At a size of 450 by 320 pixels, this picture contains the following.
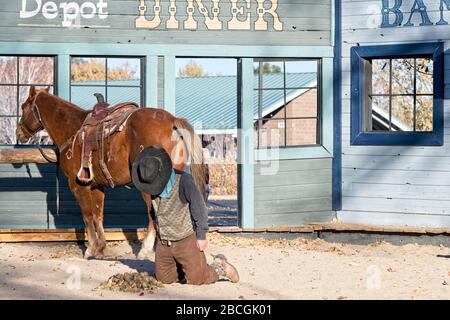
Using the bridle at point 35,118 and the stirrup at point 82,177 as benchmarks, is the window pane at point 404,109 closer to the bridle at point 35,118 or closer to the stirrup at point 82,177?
the bridle at point 35,118

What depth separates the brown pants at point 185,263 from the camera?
8.38 meters

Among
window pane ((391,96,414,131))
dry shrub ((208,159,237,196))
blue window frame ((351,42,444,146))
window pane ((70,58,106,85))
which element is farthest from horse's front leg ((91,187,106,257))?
window pane ((70,58,106,85))

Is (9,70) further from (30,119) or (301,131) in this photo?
(30,119)

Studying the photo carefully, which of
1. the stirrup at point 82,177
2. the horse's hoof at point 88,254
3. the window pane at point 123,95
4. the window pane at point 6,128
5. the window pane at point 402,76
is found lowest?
the horse's hoof at point 88,254

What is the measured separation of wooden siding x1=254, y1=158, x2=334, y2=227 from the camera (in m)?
12.5

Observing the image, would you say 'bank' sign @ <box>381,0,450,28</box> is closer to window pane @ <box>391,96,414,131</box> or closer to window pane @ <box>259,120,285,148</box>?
window pane @ <box>259,120,285,148</box>

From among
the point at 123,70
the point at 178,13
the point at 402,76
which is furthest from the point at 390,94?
the point at 123,70

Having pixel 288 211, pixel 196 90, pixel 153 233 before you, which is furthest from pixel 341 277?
pixel 196 90

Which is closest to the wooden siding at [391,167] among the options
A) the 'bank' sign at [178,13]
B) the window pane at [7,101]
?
the 'bank' sign at [178,13]

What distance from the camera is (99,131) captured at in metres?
10.6

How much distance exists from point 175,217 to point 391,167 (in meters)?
4.82

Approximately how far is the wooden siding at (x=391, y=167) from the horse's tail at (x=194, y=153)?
318 centimetres

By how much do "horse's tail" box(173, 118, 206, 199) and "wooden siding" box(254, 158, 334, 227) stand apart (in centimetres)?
245

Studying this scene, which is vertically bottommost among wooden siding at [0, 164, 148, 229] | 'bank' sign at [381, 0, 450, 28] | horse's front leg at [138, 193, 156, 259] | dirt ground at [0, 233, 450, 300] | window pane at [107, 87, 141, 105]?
dirt ground at [0, 233, 450, 300]
